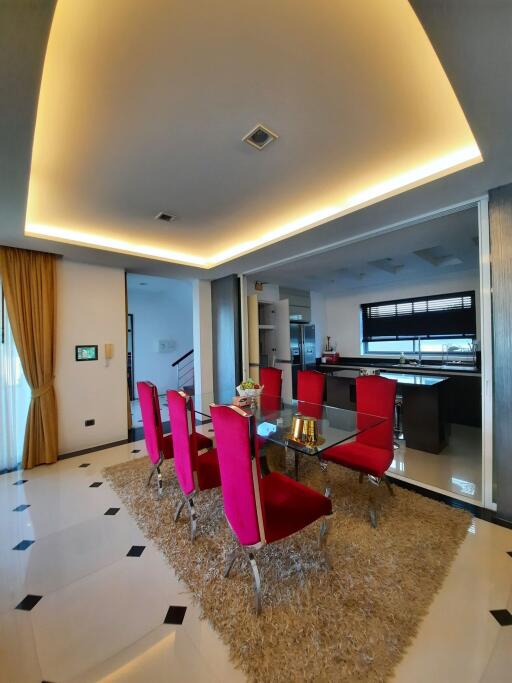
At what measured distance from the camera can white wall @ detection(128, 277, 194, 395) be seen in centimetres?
732

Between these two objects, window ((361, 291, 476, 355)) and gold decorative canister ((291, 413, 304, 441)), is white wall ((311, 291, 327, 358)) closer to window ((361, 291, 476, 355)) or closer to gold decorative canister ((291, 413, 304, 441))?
window ((361, 291, 476, 355))

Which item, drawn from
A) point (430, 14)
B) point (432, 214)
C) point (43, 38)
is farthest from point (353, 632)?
point (432, 214)

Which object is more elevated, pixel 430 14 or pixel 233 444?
pixel 430 14

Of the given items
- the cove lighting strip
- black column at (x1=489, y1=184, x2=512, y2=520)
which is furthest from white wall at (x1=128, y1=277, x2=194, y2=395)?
black column at (x1=489, y1=184, x2=512, y2=520)

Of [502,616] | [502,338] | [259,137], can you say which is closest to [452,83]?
[259,137]

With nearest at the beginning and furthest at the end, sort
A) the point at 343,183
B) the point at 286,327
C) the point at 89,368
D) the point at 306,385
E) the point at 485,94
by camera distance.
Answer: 1. the point at 485,94
2. the point at 343,183
3. the point at 306,385
4. the point at 89,368
5. the point at 286,327

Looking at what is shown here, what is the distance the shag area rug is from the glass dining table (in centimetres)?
70

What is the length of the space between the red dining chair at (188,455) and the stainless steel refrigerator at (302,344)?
4.00m

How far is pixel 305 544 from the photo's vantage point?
206 centimetres

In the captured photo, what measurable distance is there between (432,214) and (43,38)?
118 inches

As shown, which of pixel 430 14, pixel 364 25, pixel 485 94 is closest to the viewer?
pixel 430 14

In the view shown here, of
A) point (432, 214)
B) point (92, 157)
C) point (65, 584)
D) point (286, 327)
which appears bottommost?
point (65, 584)

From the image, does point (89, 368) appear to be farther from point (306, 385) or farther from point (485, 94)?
point (485, 94)

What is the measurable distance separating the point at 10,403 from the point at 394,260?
572cm
